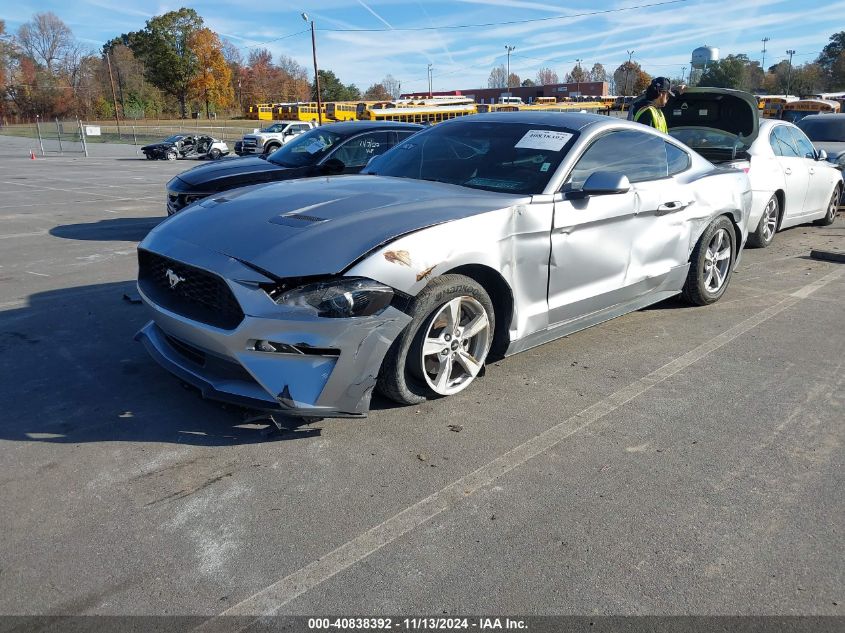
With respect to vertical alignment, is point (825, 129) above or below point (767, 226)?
above

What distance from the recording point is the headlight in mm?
3086

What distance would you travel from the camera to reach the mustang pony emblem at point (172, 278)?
3490mm

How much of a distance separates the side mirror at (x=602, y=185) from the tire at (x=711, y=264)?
5.82 feet

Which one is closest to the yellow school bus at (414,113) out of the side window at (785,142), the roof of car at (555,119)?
the side window at (785,142)

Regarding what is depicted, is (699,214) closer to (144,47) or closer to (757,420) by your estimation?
(757,420)

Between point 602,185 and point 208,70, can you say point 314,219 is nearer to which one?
point 602,185

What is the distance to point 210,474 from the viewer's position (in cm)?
304

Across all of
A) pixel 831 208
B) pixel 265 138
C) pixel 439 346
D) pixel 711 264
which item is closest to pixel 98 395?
pixel 439 346

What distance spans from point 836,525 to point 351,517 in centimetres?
203

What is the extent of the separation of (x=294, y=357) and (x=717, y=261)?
14.3ft

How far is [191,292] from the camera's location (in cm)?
344

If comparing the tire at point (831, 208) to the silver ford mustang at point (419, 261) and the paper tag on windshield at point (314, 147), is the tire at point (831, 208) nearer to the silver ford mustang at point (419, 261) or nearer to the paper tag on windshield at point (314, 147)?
the silver ford mustang at point (419, 261)

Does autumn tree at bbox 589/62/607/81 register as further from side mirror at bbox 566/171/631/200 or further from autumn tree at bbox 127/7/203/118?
side mirror at bbox 566/171/631/200

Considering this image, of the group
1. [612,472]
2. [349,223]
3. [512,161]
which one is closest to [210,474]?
[349,223]
